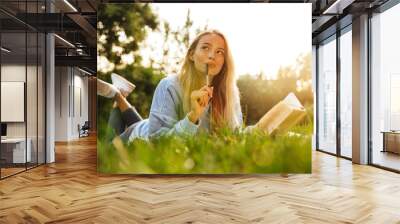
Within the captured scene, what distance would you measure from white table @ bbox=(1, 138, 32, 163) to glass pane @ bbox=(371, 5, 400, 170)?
22.5ft

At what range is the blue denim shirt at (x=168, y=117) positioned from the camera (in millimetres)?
6562

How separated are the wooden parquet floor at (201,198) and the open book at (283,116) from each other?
0.85 metres

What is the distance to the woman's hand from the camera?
657 centimetres

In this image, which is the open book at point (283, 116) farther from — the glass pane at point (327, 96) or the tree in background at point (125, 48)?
the glass pane at point (327, 96)

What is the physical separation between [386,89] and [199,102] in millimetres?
3811

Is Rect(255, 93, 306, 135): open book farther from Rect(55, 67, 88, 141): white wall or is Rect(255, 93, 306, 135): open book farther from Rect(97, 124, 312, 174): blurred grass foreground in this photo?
Rect(55, 67, 88, 141): white wall

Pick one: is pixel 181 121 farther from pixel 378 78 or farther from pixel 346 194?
pixel 378 78

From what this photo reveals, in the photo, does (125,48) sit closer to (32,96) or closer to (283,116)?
(32,96)

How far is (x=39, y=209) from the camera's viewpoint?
4508 millimetres

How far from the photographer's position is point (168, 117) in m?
6.59

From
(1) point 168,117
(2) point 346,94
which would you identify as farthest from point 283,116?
(2) point 346,94

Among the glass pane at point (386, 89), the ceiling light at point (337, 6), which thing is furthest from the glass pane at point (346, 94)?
the ceiling light at point (337, 6)

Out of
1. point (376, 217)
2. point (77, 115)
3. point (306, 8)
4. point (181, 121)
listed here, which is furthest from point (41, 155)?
point (77, 115)

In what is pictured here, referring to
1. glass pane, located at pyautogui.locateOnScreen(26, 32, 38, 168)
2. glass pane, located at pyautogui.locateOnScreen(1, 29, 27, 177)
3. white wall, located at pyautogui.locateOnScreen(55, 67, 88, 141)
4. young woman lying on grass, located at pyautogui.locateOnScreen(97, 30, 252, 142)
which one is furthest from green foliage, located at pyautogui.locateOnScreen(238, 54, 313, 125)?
white wall, located at pyautogui.locateOnScreen(55, 67, 88, 141)
